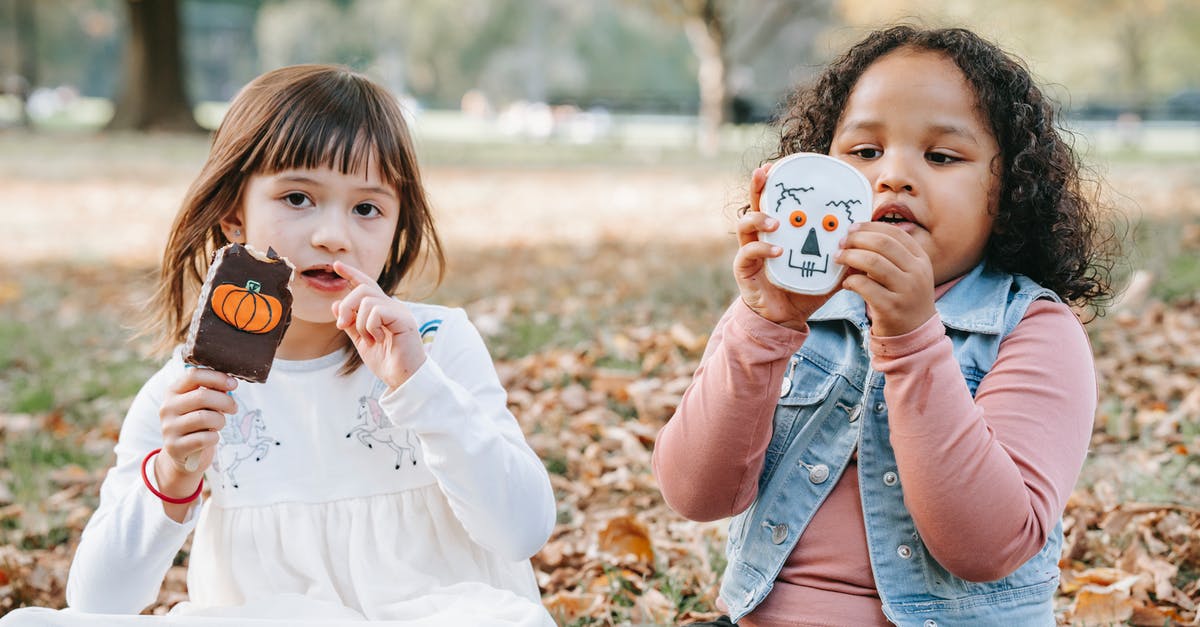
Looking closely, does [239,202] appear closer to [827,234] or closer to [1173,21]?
[827,234]

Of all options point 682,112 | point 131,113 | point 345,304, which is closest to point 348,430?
point 345,304

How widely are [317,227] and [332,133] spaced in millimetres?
192

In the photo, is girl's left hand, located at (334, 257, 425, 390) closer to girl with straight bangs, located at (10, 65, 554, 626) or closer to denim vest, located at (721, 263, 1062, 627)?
girl with straight bangs, located at (10, 65, 554, 626)

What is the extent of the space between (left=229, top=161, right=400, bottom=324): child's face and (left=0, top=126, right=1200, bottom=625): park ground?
849mm

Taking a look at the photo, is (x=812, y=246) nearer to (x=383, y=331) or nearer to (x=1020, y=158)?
(x=1020, y=158)

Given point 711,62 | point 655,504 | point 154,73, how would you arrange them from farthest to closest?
point 154,73, point 711,62, point 655,504

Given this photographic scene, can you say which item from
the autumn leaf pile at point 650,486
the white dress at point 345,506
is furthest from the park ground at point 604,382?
the white dress at point 345,506

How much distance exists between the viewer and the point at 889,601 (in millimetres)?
1930

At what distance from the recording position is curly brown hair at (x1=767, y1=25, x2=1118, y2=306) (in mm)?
2070

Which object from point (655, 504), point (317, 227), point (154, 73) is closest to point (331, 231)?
point (317, 227)

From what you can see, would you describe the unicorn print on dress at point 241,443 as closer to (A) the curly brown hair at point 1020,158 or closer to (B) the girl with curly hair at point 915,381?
(B) the girl with curly hair at point 915,381

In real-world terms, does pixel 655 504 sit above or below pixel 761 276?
below

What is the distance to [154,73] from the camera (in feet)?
70.1

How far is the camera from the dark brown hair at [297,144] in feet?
7.48
